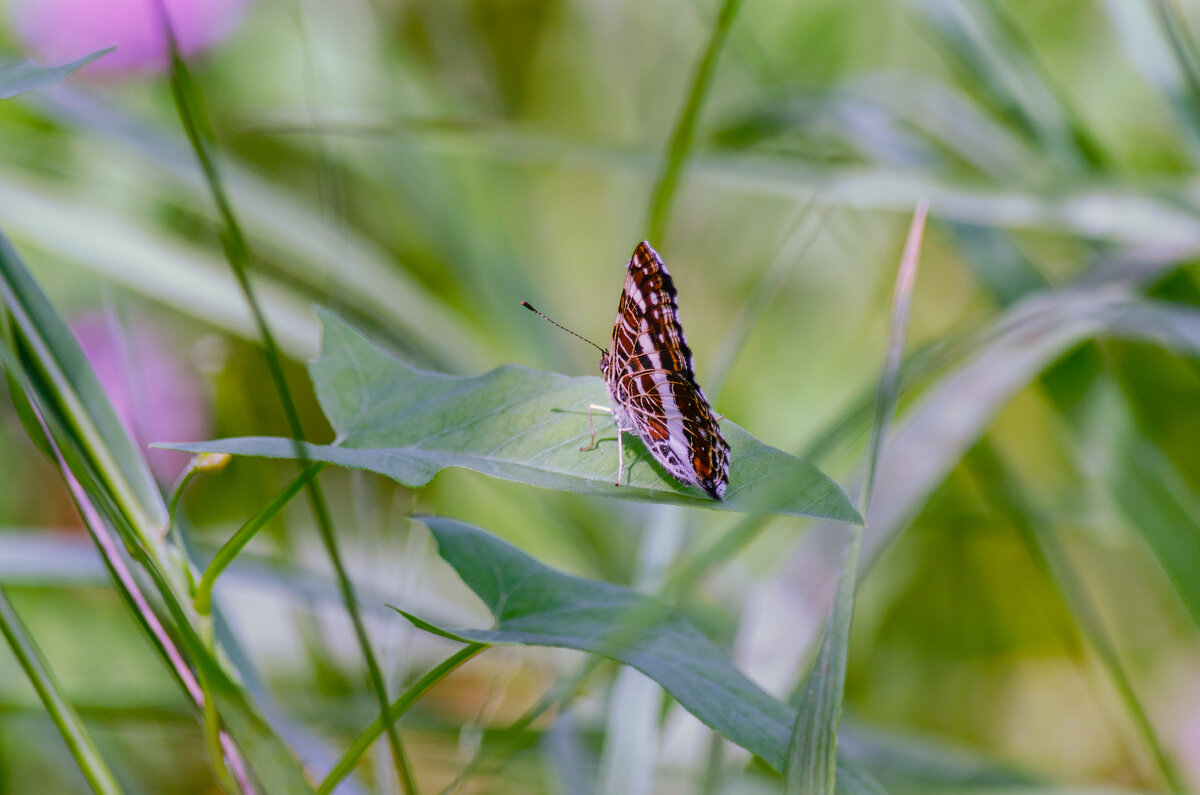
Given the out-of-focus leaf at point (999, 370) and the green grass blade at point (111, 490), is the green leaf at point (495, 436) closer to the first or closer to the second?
the green grass blade at point (111, 490)

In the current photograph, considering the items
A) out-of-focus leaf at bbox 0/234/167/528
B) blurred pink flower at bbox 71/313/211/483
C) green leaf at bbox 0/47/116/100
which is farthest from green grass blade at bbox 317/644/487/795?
blurred pink flower at bbox 71/313/211/483

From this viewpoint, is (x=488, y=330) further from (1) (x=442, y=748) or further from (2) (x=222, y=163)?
(1) (x=442, y=748)

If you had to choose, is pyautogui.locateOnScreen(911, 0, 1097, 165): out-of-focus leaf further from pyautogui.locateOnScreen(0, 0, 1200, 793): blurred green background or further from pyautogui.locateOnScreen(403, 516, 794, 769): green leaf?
pyautogui.locateOnScreen(403, 516, 794, 769): green leaf

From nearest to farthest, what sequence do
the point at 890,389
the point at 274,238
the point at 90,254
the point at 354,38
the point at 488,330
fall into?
the point at 890,389 → the point at 90,254 → the point at 274,238 → the point at 488,330 → the point at 354,38

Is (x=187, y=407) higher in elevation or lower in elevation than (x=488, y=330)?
lower

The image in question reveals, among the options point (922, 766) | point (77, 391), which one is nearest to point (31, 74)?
point (77, 391)

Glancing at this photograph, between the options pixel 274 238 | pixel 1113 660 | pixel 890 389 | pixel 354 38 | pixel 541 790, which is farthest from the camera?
pixel 354 38

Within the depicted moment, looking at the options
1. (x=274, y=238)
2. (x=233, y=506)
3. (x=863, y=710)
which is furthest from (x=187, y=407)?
(x=863, y=710)
